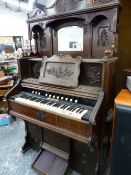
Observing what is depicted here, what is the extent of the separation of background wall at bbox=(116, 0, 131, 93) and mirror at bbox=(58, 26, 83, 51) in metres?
0.42

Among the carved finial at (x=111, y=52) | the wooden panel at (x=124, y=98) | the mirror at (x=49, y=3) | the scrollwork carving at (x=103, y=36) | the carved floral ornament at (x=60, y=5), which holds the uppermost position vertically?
the mirror at (x=49, y=3)

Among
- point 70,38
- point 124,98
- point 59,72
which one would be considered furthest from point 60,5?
point 124,98

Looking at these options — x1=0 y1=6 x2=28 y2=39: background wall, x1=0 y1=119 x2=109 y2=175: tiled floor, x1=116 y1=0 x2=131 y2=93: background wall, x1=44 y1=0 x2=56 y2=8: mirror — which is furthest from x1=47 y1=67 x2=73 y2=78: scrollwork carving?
x1=0 y1=6 x2=28 y2=39: background wall

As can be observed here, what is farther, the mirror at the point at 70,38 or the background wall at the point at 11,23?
the background wall at the point at 11,23

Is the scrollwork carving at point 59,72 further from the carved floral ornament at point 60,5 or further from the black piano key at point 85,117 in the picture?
the carved floral ornament at point 60,5

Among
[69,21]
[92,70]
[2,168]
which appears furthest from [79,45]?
[2,168]

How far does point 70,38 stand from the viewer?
1836 mm

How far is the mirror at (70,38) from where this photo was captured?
177 cm

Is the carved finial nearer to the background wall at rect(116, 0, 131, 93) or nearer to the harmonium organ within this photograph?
the harmonium organ

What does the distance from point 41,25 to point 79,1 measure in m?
0.56

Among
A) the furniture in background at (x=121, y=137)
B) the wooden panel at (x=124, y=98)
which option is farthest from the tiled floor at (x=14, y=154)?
the wooden panel at (x=124, y=98)

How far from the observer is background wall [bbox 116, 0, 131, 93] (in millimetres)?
1594

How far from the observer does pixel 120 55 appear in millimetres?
1713

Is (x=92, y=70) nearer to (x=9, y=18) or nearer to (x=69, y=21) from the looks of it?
(x=69, y=21)
